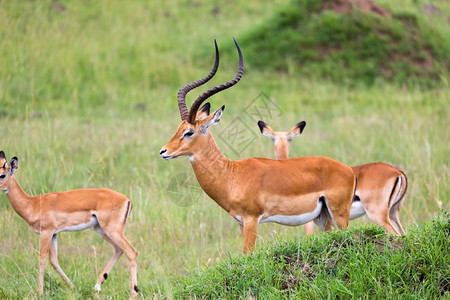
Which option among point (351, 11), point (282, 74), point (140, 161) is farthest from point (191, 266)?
point (351, 11)

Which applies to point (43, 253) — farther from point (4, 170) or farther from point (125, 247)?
point (4, 170)

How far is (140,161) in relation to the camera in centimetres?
852

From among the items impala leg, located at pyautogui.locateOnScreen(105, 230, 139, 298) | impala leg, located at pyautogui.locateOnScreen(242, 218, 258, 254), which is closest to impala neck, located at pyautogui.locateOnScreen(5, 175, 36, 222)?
impala leg, located at pyautogui.locateOnScreen(105, 230, 139, 298)

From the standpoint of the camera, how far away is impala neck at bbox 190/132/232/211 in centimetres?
491

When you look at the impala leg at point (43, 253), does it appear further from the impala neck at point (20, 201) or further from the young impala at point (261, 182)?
the young impala at point (261, 182)

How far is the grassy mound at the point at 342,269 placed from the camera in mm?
4012

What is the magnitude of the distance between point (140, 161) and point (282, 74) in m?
6.12

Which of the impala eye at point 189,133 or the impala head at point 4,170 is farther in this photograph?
the impala head at point 4,170

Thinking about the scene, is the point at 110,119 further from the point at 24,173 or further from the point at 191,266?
the point at 191,266

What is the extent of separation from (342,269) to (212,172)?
132cm

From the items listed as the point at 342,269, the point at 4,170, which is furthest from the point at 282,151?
the point at 4,170

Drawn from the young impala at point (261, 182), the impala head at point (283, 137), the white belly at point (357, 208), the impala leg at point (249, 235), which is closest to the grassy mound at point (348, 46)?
the impala head at point (283, 137)

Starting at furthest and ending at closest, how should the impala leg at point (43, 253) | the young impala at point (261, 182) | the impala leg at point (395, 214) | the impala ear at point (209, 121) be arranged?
the impala leg at point (395, 214), the impala ear at point (209, 121), the young impala at point (261, 182), the impala leg at point (43, 253)

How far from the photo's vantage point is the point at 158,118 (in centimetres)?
1110
